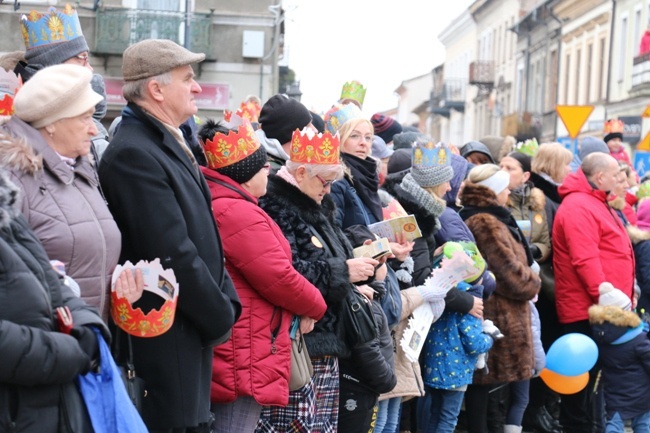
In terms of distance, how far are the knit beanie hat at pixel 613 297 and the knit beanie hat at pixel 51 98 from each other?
525cm

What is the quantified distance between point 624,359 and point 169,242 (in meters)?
4.99

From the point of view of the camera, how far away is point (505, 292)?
774cm

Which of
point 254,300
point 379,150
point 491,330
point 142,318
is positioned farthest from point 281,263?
point 379,150

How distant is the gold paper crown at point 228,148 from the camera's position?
16.4 feet

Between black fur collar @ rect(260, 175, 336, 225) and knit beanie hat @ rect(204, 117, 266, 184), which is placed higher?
knit beanie hat @ rect(204, 117, 266, 184)

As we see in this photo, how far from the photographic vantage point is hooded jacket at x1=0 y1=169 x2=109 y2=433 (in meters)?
3.21

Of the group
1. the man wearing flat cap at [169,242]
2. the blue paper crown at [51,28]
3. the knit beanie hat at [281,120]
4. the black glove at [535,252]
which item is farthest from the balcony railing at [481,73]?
the man wearing flat cap at [169,242]

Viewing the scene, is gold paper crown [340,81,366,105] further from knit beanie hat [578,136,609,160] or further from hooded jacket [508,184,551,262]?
knit beanie hat [578,136,609,160]

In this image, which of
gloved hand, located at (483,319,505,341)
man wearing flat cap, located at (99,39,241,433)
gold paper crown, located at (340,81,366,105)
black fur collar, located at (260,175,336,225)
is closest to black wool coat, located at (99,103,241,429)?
man wearing flat cap, located at (99,39,241,433)

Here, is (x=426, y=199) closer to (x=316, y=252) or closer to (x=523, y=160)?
(x=316, y=252)

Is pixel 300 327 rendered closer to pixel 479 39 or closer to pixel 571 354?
pixel 571 354

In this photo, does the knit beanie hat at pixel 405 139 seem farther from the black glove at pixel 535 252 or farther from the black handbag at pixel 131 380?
the black handbag at pixel 131 380

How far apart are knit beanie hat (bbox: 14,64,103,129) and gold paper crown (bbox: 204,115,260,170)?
1148 millimetres

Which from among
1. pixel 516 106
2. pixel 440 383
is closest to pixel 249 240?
pixel 440 383
